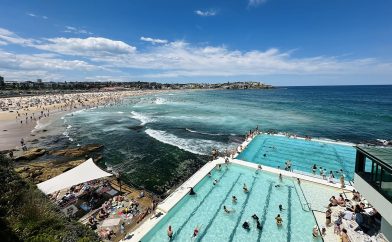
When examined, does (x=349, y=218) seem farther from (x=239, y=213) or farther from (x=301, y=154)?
(x=301, y=154)

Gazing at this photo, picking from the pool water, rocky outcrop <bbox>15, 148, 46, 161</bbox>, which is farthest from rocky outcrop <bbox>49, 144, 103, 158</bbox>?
the pool water

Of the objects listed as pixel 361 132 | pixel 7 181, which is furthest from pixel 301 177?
pixel 361 132

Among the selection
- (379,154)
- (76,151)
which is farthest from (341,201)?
(76,151)

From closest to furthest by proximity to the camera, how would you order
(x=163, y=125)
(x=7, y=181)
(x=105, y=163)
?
(x=7, y=181) → (x=105, y=163) → (x=163, y=125)

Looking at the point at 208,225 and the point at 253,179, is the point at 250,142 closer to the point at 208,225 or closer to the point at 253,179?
the point at 253,179

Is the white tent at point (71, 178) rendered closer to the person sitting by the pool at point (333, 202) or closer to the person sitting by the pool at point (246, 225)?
the person sitting by the pool at point (246, 225)

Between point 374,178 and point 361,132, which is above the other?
point 374,178
